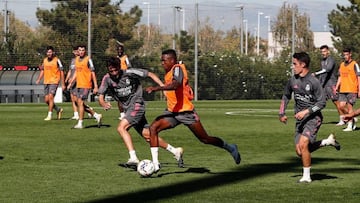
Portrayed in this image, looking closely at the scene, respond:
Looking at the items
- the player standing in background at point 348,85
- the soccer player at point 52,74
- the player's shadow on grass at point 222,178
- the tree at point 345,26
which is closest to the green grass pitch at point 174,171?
the player's shadow on grass at point 222,178

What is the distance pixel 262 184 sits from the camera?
12516mm

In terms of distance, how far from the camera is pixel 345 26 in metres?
68.0

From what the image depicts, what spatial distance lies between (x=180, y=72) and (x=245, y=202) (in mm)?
3383

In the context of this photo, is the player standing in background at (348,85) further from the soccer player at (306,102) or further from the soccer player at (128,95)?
the soccer player at (306,102)

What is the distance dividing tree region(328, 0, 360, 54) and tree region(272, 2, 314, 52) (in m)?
31.4

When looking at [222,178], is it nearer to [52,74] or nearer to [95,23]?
[52,74]

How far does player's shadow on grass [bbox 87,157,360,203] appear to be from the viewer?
36.8 feet

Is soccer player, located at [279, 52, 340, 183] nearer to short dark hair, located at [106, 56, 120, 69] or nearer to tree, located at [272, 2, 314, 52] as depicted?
short dark hair, located at [106, 56, 120, 69]

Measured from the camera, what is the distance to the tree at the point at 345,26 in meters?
63.9

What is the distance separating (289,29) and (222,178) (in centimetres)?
9944

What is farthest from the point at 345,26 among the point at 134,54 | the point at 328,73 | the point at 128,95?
the point at 128,95

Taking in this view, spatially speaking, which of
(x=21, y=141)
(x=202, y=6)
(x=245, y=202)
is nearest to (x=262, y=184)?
(x=245, y=202)

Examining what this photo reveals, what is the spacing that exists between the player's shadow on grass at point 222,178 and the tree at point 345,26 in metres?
47.9

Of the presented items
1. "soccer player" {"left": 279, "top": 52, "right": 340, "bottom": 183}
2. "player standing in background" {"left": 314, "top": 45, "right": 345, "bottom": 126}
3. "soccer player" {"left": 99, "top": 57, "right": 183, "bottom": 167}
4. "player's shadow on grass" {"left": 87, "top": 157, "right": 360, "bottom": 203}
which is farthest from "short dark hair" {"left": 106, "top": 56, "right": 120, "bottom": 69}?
"player standing in background" {"left": 314, "top": 45, "right": 345, "bottom": 126}
